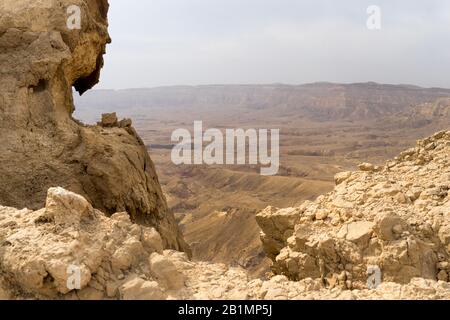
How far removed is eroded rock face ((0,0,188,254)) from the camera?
21.9 feet

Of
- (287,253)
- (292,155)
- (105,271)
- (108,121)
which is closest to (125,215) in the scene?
(105,271)

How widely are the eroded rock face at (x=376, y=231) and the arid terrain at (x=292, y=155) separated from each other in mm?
11904

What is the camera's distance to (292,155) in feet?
173

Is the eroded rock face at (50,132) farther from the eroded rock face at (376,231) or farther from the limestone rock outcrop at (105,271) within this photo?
the eroded rock face at (376,231)

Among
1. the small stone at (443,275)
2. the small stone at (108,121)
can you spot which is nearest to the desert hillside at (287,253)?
the small stone at (443,275)

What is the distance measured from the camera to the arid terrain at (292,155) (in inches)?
912

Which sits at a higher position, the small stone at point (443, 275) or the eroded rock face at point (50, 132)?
the eroded rock face at point (50, 132)

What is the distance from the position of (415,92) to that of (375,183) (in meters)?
112

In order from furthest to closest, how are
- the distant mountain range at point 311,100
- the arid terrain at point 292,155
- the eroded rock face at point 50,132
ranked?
the distant mountain range at point 311,100 < the arid terrain at point 292,155 < the eroded rock face at point 50,132

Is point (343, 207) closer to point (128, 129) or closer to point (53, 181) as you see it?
point (53, 181)

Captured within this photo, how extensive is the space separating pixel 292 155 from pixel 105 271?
164 feet

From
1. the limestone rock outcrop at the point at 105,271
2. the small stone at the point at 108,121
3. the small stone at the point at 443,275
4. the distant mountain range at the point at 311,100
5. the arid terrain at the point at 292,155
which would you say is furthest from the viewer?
the distant mountain range at the point at 311,100

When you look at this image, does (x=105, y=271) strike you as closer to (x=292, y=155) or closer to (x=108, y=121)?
(x=108, y=121)
